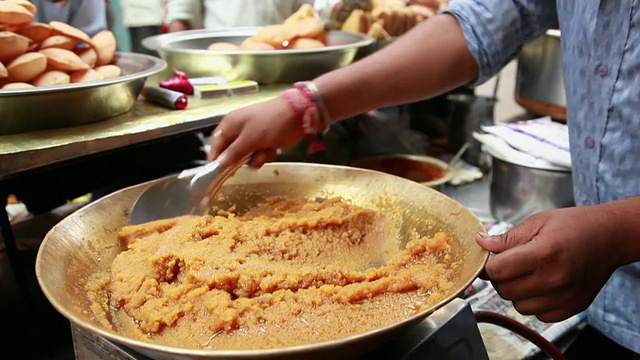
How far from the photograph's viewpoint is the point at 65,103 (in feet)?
4.11

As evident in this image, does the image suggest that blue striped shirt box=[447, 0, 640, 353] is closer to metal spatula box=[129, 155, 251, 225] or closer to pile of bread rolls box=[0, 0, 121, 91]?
metal spatula box=[129, 155, 251, 225]

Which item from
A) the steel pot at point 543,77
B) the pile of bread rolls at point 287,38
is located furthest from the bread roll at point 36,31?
the steel pot at point 543,77

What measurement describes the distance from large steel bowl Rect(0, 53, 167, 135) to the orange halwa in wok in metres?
0.43

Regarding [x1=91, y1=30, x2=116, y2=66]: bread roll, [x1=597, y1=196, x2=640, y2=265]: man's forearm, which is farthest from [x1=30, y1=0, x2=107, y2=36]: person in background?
[x1=597, y1=196, x2=640, y2=265]: man's forearm

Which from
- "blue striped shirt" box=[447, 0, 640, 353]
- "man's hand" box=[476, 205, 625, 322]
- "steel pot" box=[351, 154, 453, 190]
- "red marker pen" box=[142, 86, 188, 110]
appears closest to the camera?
"man's hand" box=[476, 205, 625, 322]

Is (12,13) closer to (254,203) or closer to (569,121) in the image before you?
(254,203)

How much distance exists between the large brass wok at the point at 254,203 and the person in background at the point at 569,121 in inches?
4.2

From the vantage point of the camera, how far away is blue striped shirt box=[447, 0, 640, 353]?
105 cm

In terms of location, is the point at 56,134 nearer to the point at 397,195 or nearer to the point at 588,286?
the point at 397,195

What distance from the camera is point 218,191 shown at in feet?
4.09

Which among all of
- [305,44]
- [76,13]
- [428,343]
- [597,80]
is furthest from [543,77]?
[76,13]

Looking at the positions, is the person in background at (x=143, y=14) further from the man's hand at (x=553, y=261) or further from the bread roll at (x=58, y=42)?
the man's hand at (x=553, y=261)

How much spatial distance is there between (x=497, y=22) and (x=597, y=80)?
30cm

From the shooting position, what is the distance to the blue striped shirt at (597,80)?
1052 millimetres
